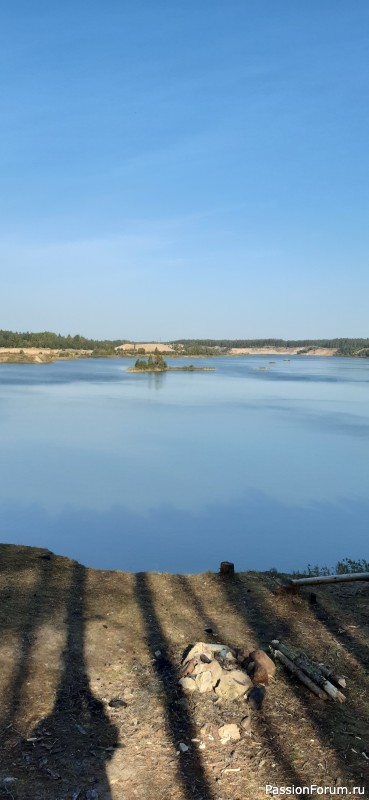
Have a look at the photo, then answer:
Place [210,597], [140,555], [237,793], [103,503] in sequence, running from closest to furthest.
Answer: [237,793]
[210,597]
[140,555]
[103,503]

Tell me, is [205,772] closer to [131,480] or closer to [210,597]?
[210,597]

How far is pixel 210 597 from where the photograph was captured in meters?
7.38

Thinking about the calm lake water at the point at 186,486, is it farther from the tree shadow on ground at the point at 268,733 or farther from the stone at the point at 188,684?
the stone at the point at 188,684

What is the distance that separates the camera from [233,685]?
4.87 m

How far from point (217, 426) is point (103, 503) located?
1502 cm

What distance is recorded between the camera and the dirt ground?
383 centimetres

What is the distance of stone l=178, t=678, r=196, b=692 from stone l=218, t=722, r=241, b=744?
59 cm

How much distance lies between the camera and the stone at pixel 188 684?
4.93m

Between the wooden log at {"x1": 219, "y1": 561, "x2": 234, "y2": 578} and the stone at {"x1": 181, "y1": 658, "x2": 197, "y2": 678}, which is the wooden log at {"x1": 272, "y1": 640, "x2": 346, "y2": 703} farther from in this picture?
the wooden log at {"x1": 219, "y1": 561, "x2": 234, "y2": 578}

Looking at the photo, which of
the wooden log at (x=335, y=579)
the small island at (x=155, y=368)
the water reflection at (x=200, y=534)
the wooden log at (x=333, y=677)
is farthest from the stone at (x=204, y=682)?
the small island at (x=155, y=368)

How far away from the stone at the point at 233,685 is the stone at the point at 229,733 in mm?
438

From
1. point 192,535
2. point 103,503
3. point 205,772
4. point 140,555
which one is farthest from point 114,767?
point 103,503

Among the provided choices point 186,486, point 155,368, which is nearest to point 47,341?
point 155,368

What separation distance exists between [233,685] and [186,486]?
11.4 m
